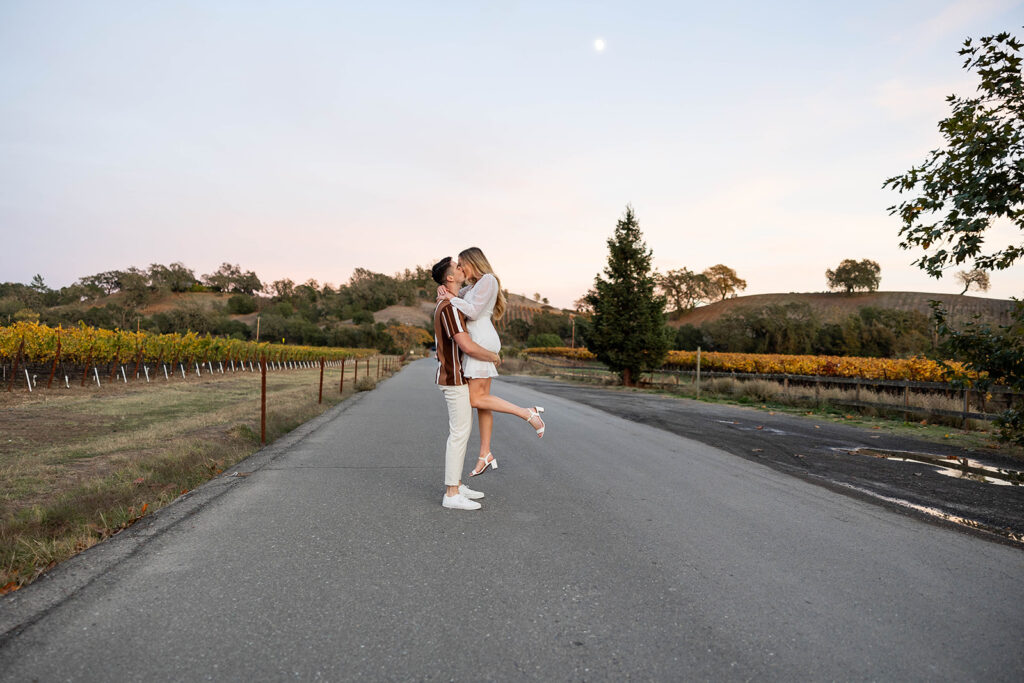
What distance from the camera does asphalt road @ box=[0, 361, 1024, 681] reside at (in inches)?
78.7

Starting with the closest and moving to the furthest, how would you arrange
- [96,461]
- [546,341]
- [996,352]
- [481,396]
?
1. [481,396]
2. [96,461]
3. [996,352]
4. [546,341]

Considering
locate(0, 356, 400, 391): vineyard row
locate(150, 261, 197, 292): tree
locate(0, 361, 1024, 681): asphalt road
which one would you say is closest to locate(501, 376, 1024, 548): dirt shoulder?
locate(0, 361, 1024, 681): asphalt road

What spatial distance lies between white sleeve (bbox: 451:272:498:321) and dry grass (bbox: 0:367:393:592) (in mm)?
2860

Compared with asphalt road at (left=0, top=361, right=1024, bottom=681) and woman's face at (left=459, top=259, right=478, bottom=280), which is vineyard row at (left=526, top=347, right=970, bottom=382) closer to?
asphalt road at (left=0, top=361, right=1024, bottom=681)

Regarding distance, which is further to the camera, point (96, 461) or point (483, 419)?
point (96, 461)

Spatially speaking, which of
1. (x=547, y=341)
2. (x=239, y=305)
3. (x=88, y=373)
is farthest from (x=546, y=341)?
(x=239, y=305)

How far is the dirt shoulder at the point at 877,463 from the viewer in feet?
14.8

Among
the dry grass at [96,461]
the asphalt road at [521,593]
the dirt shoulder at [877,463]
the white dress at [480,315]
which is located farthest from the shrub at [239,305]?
the asphalt road at [521,593]

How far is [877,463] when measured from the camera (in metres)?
6.89

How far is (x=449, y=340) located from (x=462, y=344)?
15cm

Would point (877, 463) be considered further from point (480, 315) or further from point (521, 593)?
point (521, 593)

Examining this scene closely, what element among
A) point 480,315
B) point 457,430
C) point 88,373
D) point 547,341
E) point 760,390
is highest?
point 480,315

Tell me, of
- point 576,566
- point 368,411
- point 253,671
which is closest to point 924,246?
point 576,566

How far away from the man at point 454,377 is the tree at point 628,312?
2354cm
